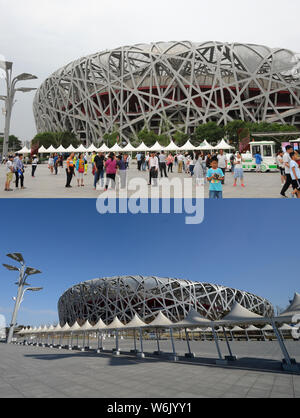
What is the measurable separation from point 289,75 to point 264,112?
8.04 m

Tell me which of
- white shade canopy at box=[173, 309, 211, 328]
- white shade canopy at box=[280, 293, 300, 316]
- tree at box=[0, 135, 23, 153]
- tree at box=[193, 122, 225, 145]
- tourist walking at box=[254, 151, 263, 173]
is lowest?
white shade canopy at box=[173, 309, 211, 328]

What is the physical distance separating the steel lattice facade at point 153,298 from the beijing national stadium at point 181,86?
29159 millimetres

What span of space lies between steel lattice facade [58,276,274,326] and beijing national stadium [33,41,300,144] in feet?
95.7

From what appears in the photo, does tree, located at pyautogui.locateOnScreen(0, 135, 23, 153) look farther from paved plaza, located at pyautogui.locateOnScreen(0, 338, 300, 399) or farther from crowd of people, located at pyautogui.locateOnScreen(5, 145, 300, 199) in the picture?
paved plaza, located at pyautogui.locateOnScreen(0, 338, 300, 399)

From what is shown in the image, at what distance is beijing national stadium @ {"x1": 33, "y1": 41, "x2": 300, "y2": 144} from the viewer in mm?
64500

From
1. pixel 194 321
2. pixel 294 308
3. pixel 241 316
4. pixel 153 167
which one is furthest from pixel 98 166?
pixel 294 308

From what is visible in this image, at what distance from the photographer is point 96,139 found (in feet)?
245

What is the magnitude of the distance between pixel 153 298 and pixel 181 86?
134ft

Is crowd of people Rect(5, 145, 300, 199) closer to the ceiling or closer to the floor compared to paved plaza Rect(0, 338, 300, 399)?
closer to the ceiling

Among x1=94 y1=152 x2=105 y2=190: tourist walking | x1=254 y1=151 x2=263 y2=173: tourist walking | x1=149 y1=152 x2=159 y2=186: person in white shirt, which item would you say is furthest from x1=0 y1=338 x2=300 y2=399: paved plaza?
x1=254 y1=151 x2=263 y2=173: tourist walking

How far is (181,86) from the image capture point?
2613 inches

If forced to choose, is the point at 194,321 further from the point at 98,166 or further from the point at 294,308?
the point at 98,166

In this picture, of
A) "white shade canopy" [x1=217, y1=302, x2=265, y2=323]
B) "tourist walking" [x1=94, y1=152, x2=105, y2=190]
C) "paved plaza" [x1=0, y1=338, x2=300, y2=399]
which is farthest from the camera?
"tourist walking" [x1=94, y1=152, x2=105, y2=190]
